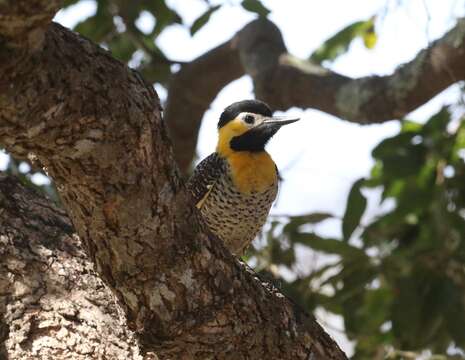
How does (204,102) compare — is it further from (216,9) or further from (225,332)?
(225,332)

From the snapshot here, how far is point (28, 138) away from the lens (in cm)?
210

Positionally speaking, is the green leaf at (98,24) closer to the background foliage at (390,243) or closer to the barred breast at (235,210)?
the background foliage at (390,243)

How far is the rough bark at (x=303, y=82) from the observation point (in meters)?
4.06

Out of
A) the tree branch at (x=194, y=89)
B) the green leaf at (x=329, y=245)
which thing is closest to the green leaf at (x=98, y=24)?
the tree branch at (x=194, y=89)

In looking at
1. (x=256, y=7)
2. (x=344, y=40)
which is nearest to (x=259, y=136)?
(x=344, y=40)

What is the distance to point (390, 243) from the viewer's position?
15.7ft

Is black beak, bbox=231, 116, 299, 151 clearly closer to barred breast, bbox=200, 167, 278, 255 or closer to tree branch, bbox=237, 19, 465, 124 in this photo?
tree branch, bbox=237, 19, 465, 124

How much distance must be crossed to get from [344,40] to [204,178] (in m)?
0.95

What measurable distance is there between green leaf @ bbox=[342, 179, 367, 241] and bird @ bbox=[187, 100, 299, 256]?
15.0 inches

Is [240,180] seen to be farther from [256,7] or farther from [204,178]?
[256,7]

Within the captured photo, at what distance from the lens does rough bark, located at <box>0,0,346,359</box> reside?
2070 millimetres

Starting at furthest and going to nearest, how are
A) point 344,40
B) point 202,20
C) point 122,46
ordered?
point 122,46 → point 344,40 → point 202,20

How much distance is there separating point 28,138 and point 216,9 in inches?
79.3

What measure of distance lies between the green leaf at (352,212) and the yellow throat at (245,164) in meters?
0.40
